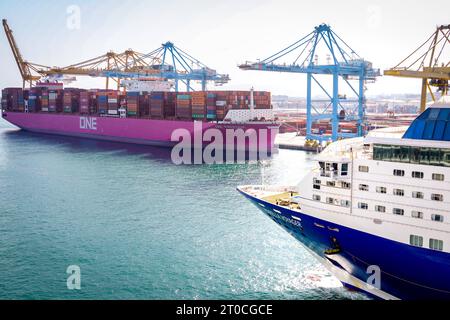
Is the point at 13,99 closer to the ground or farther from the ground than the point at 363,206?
farther from the ground

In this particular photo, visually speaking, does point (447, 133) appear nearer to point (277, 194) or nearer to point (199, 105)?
point (277, 194)

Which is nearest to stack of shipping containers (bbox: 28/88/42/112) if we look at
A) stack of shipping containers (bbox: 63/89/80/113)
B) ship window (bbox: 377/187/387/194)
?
stack of shipping containers (bbox: 63/89/80/113)

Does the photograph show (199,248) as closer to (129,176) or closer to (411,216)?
(411,216)

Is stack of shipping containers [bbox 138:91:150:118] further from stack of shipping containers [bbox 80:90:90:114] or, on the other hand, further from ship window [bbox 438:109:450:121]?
ship window [bbox 438:109:450:121]

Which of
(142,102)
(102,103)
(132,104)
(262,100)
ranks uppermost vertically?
(102,103)

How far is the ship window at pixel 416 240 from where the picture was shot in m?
15.4

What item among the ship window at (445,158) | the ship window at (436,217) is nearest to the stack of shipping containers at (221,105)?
the ship window at (445,158)

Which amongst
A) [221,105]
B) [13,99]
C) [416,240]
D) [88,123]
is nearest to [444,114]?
[416,240]

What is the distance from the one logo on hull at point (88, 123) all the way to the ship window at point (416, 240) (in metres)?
65.5

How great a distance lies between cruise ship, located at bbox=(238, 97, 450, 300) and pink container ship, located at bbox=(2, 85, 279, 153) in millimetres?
38422

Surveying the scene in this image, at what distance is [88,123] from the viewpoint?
75812 millimetres

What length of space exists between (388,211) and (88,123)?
66573 mm

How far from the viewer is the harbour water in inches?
730
